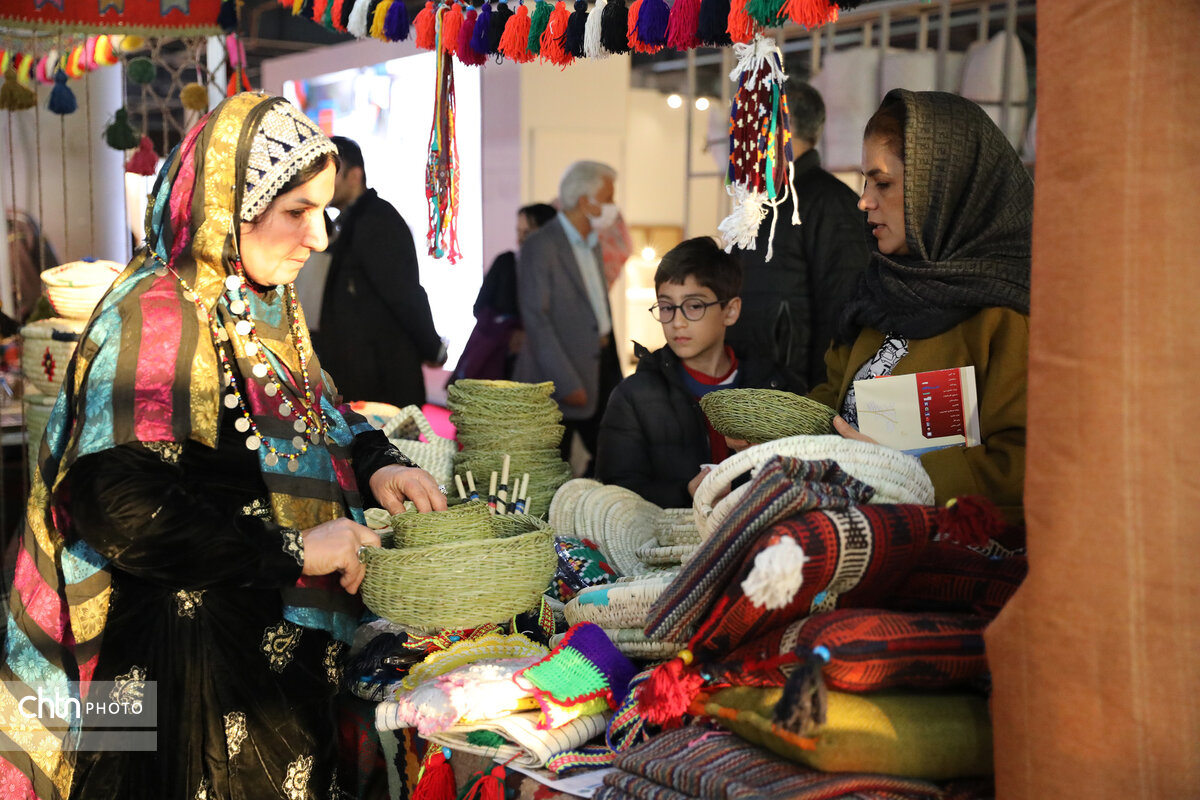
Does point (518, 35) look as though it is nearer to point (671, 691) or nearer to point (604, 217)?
point (671, 691)

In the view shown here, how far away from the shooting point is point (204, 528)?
1749mm

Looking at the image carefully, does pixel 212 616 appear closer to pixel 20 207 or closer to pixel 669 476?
pixel 669 476

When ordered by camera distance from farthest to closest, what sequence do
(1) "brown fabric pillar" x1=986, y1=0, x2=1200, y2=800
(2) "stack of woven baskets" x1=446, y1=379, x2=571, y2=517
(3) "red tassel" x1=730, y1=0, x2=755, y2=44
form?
(2) "stack of woven baskets" x1=446, y1=379, x2=571, y2=517, (3) "red tassel" x1=730, y1=0, x2=755, y2=44, (1) "brown fabric pillar" x1=986, y1=0, x2=1200, y2=800

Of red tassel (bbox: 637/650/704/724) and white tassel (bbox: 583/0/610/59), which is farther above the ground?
white tassel (bbox: 583/0/610/59)

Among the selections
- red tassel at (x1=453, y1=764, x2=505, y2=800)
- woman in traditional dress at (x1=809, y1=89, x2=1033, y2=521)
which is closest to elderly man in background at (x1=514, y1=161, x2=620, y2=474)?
woman in traditional dress at (x1=809, y1=89, x2=1033, y2=521)

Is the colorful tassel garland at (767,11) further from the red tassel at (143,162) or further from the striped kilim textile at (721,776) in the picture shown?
the red tassel at (143,162)

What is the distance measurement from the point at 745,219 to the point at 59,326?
3.11 metres

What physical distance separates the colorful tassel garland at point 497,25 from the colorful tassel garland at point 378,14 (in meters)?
0.41

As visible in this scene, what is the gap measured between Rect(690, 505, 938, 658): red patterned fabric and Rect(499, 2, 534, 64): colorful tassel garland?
68.6 inches

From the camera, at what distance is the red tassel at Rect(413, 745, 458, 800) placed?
5.90 feet

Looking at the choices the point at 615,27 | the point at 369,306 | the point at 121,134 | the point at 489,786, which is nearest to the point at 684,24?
the point at 615,27

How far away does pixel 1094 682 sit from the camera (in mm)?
1262

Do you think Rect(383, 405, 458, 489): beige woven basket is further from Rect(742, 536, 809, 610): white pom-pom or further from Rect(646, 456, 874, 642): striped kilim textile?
Rect(742, 536, 809, 610): white pom-pom

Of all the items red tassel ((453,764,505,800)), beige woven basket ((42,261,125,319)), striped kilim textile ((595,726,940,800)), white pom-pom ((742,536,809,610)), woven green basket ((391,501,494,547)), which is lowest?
red tassel ((453,764,505,800))
